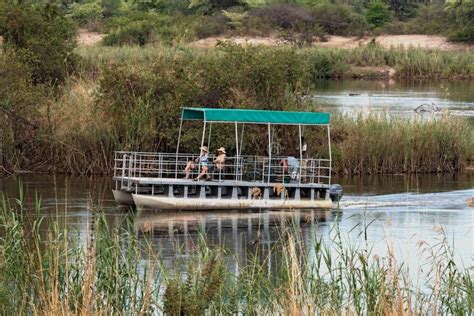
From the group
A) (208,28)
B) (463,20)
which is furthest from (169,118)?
(463,20)

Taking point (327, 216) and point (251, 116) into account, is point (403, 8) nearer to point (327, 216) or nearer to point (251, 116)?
point (251, 116)

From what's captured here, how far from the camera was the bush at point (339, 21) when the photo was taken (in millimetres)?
78875

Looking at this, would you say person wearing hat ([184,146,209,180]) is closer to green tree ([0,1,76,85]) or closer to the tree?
green tree ([0,1,76,85])

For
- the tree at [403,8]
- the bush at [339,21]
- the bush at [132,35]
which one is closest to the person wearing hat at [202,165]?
the bush at [132,35]

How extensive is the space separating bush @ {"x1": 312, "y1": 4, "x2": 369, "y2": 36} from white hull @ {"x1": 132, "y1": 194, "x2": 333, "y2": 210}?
174ft

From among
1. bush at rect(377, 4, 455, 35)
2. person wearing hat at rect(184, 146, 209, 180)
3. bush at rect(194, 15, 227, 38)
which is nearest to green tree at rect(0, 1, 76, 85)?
person wearing hat at rect(184, 146, 209, 180)

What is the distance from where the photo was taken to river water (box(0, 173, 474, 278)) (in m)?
21.3

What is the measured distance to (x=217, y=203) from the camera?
26.3 m

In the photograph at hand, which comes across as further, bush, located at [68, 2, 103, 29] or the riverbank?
bush, located at [68, 2, 103, 29]

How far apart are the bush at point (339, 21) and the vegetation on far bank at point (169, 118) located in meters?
44.5

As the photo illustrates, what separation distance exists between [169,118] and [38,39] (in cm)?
834

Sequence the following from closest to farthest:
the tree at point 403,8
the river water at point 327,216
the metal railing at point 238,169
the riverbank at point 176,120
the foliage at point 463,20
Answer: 1. the river water at point 327,216
2. the metal railing at point 238,169
3. the riverbank at point 176,120
4. the foliage at point 463,20
5. the tree at point 403,8

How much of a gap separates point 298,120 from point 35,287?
14.7m

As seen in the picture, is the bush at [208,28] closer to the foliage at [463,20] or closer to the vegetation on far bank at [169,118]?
the foliage at [463,20]
